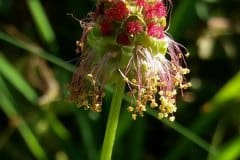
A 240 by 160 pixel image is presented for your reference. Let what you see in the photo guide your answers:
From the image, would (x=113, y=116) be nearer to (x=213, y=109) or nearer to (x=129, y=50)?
(x=129, y=50)

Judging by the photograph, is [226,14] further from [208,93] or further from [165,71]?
[165,71]

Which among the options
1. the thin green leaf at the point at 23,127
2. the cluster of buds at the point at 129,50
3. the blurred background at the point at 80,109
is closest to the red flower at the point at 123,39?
the cluster of buds at the point at 129,50

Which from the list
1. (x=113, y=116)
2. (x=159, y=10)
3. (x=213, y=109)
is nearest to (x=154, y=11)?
(x=159, y=10)

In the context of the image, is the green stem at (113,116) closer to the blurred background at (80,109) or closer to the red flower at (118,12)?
the red flower at (118,12)

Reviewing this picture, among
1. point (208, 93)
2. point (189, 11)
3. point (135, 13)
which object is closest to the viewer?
point (135, 13)

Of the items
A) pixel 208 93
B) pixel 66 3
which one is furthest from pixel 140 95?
pixel 66 3

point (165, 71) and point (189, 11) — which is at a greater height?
point (165, 71)

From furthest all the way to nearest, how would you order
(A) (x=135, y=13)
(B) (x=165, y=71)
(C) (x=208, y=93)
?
(C) (x=208, y=93)
(B) (x=165, y=71)
(A) (x=135, y=13)
